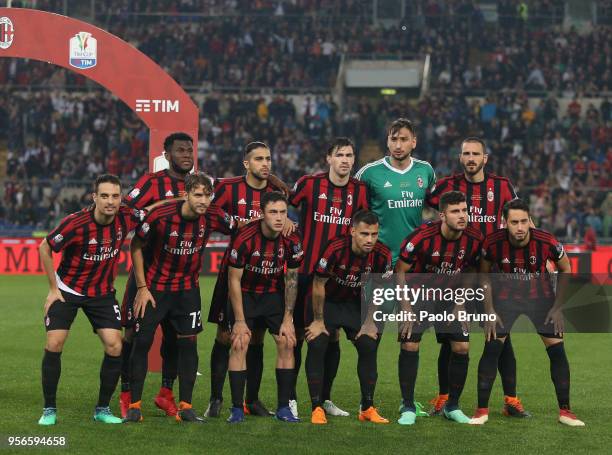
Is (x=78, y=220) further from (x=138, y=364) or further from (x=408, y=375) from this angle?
(x=408, y=375)

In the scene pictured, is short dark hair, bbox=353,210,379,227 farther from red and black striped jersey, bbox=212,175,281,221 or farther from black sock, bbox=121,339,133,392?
black sock, bbox=121,339,133,392

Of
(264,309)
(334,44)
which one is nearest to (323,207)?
(264,309)

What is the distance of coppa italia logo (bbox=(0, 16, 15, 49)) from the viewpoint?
34.3 ft

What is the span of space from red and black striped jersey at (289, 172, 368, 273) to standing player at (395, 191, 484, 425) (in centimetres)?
62

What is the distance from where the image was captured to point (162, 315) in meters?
8.79

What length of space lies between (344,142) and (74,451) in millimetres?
3210

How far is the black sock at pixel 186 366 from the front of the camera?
8.77 metres

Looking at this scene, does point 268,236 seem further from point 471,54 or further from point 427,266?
point 471,54

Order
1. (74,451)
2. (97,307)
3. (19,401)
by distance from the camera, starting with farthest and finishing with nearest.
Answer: (19,401)
(97,307)
(74,451)

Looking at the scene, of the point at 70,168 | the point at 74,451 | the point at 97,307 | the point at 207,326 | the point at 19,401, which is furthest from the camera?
the point at 70,168

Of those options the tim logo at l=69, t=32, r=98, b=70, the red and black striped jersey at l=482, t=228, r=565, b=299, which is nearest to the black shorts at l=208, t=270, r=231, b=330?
the red and black striped jersey at l=482, t=228, r=565, b=299

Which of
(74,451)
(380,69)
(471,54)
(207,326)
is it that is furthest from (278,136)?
A: (74,451)

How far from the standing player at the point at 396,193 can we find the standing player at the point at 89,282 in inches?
81.6

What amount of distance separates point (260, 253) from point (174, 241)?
67 centimetres
